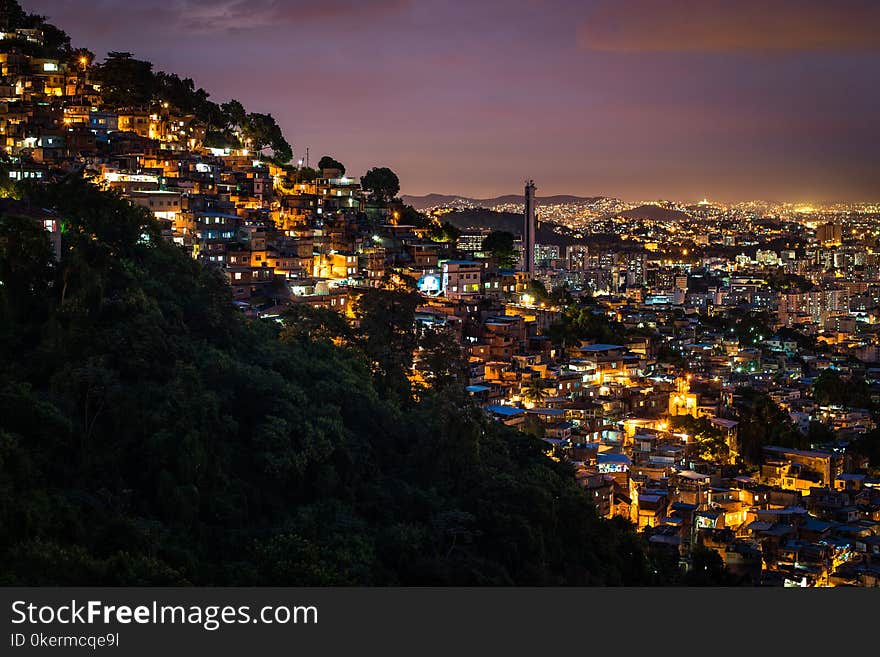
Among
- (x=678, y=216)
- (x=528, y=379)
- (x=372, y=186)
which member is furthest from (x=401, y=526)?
(x=678, y=216)

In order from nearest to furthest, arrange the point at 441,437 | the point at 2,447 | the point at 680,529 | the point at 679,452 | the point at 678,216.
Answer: the point at 2,447, the point at 441,437, the point at 680,529, the point at 679,452, the point at 678,216

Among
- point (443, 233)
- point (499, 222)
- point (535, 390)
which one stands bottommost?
point (535, 390)

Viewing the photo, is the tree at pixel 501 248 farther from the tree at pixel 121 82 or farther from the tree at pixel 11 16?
the tree at pixel 11 16

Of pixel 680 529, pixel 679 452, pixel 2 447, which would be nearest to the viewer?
pixel 2 447

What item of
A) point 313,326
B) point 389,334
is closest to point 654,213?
point 389,334

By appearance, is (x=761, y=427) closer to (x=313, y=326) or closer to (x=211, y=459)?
(x=313, y=326)

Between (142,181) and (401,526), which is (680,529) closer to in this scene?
(401,526)

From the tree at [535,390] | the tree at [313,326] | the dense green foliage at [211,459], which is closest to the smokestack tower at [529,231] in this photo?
the tree at [535,390]
